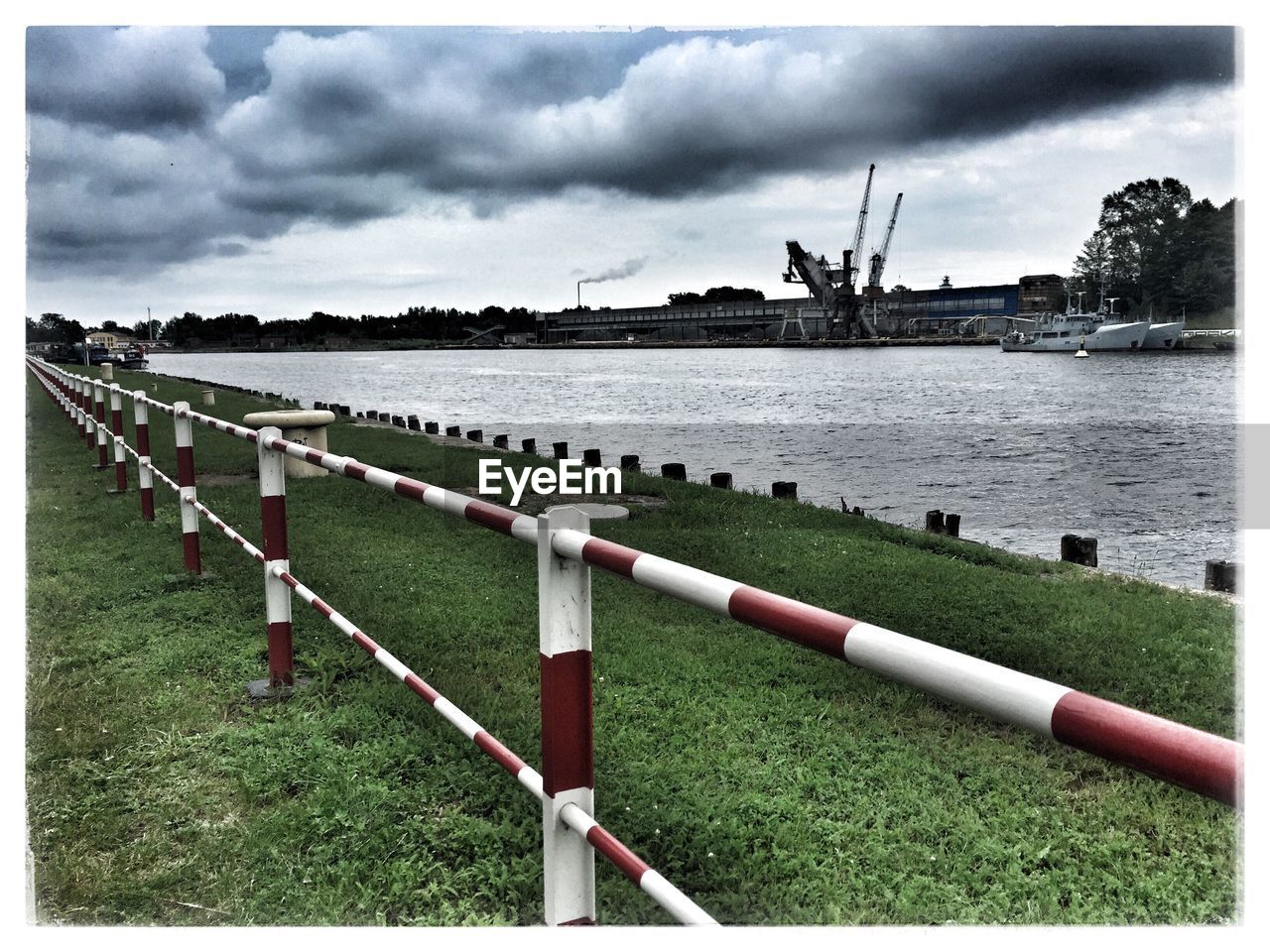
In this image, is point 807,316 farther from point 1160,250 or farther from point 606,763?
point 606,763

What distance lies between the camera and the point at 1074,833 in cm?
313

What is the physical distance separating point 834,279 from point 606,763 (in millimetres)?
24294

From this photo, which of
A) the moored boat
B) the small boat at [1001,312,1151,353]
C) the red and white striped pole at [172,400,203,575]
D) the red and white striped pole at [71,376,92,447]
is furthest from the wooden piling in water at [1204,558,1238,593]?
the small boat at [1001,312,1151,353]

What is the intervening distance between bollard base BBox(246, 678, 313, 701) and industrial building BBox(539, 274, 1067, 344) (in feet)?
45.3

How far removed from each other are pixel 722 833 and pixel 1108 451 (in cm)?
2333

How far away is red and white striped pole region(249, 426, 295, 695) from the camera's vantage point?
3.96 m

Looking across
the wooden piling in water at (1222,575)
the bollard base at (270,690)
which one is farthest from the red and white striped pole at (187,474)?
the wooden piling in water at (1222,575)

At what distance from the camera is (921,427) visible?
29.8m

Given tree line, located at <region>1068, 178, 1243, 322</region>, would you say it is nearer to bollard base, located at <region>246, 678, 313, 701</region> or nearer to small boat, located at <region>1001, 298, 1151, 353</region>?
bollard base, located at <region>246, 678, 313, 701</region>

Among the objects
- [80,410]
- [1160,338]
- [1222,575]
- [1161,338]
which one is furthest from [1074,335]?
[80,410]

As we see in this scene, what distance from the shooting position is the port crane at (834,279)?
62.8ft

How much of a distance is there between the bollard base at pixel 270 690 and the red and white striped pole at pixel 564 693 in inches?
97.1
